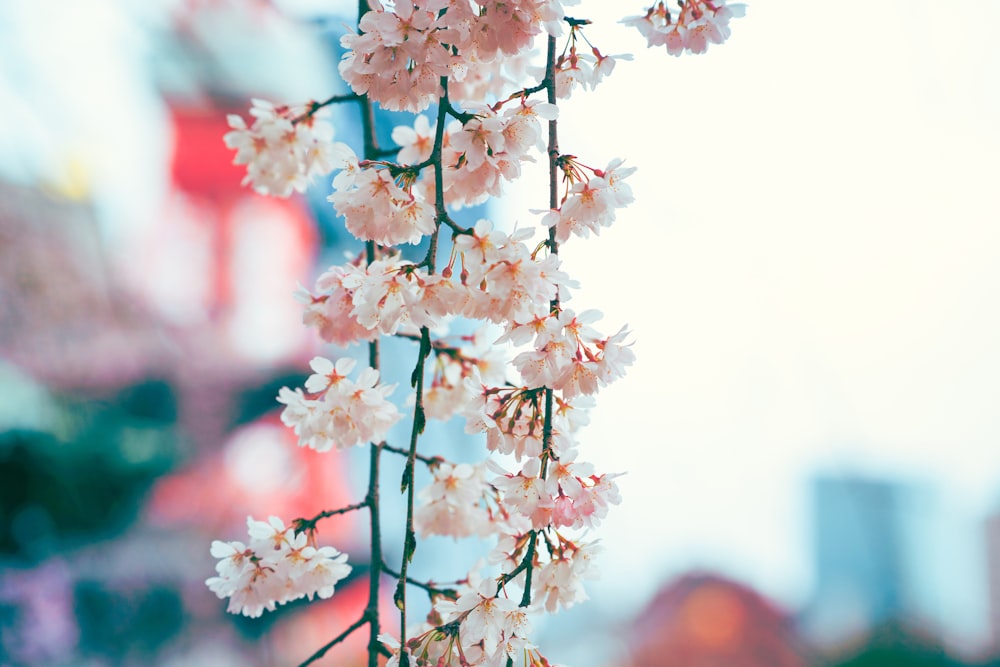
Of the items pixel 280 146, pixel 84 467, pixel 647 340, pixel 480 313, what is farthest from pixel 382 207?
pixel 84 467

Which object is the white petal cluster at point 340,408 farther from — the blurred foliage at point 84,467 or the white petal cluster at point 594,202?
the blurred foliage at point 84,467

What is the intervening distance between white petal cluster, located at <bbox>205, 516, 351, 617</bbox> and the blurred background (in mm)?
716

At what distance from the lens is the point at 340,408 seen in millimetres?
419

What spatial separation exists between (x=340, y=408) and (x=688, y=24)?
30 centimetres

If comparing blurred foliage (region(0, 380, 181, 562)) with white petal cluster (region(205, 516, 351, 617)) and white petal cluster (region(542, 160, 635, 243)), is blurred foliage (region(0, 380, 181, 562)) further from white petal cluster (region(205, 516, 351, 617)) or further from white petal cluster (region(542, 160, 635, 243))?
white petal cluster (region(542, 160, 635, 243))

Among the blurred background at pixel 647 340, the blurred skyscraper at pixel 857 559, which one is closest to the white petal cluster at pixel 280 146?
the blurred background at pixel 647 340

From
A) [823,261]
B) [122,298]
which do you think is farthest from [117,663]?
[823,261]

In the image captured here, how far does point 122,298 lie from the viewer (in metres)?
1.67

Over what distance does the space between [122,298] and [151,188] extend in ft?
0.89

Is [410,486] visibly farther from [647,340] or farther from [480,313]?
[647,340]

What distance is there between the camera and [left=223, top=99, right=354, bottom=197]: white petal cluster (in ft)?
1.67

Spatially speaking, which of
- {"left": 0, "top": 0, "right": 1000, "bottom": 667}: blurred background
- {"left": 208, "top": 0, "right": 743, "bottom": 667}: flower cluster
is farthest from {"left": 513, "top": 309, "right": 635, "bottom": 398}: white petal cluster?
{"left": 0, "top": 0, "right": 1000, "bottom": 667}: blurred background

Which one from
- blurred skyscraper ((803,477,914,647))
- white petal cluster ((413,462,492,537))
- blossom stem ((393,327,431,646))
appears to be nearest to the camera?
blossom stem ((393,327,431,646))

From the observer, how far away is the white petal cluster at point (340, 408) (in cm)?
42
